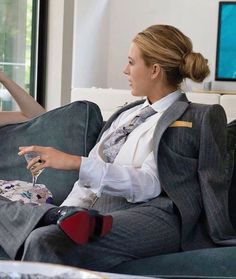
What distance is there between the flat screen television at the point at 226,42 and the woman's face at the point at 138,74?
17.4ft

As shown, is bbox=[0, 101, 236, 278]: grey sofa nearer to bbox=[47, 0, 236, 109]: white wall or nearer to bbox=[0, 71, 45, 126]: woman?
bbox=[0, 71, 45, 126]: woman

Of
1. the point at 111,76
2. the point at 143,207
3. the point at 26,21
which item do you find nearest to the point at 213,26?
the point at 111,76

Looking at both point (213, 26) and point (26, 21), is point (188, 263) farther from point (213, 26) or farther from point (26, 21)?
point (213, 26)

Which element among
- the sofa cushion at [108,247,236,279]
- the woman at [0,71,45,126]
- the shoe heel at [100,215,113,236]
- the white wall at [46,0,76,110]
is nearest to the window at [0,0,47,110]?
the white wall at [46,0,76,110]

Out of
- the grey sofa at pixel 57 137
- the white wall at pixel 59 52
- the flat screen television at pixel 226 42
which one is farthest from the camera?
the flat screen television at pixel 226 42

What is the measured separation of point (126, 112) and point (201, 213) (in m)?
0.53

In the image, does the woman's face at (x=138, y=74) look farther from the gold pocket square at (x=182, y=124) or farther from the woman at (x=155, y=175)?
the gold pocket square at (x=182, y=124)

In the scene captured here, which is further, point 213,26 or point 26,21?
point 213,26

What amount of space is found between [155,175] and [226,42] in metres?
5.65

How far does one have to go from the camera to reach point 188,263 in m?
1.70

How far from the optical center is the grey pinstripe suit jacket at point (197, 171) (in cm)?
185

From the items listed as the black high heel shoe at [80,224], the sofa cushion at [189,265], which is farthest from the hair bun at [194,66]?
the black high heel shoe at [80,224]

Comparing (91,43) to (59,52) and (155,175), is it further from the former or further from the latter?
(155,175)

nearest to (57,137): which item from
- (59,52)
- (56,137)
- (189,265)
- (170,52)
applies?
(56,137)
